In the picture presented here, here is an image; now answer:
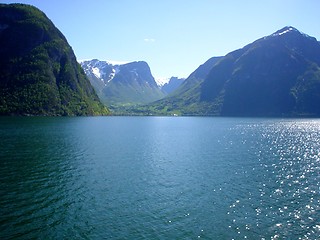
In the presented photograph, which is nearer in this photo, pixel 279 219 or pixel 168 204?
pixel 279 219

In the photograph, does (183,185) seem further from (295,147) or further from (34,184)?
(295,147)

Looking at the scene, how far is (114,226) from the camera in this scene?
33.5 metres

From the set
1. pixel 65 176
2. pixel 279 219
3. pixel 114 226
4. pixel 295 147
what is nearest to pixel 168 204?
pixel 114 226

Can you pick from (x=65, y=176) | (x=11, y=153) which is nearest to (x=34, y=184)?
(x=65, y=176)

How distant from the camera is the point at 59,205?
39.6 m

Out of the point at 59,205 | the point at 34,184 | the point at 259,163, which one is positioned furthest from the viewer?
the point at 259,163

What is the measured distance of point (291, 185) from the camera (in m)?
52.6

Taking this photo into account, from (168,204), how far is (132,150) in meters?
52.4

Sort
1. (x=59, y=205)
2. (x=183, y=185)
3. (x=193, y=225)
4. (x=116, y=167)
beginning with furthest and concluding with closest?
(x=116, y=167)
(x=183, y=185)
(x=59, y=205)
(x=193, y=225)

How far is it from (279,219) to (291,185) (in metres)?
18.9

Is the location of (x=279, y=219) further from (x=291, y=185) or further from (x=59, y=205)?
(x=59, y=205)

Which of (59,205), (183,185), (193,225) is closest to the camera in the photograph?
(193,225)

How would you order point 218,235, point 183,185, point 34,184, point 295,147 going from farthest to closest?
1. point 295,147
2. point 183,185
3. point 34,184
4. point 218,235

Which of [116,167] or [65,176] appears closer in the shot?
[65,176]
